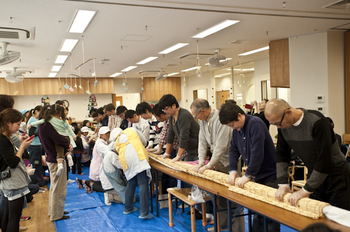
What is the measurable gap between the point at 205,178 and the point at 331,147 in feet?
4.75

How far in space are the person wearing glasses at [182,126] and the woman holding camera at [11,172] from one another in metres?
1.68

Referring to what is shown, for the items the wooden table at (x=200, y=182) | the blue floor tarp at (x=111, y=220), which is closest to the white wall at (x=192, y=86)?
the blue floor tarp at (x=111, y=220)

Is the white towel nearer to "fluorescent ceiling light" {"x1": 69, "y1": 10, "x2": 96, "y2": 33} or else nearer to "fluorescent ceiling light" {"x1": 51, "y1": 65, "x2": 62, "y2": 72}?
"fluorescent ceiling light" {"x1": 69, "y1": 10, "x2": 96, "y2": 33}

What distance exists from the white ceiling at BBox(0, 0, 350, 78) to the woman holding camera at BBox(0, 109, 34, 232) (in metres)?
1.90

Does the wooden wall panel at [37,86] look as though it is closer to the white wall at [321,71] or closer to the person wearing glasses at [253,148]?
the white wall at [321,71]

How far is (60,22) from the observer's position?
470 cm

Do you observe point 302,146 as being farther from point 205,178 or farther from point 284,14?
point 284,14

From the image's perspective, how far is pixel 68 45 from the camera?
20.9 feet

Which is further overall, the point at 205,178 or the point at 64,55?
the point at 64,55

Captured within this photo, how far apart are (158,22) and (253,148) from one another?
3.42 metres

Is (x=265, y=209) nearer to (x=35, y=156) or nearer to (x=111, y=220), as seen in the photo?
(x=111, y=220)

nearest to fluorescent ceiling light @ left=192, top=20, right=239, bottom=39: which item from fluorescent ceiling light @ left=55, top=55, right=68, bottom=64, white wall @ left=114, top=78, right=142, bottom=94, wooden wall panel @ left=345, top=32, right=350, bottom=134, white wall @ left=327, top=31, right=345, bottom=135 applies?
white wall @ left=327, top=31, right=345, bottom=135

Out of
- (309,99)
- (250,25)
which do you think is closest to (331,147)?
(250,25)

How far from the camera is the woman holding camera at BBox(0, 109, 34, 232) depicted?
9.00ft
